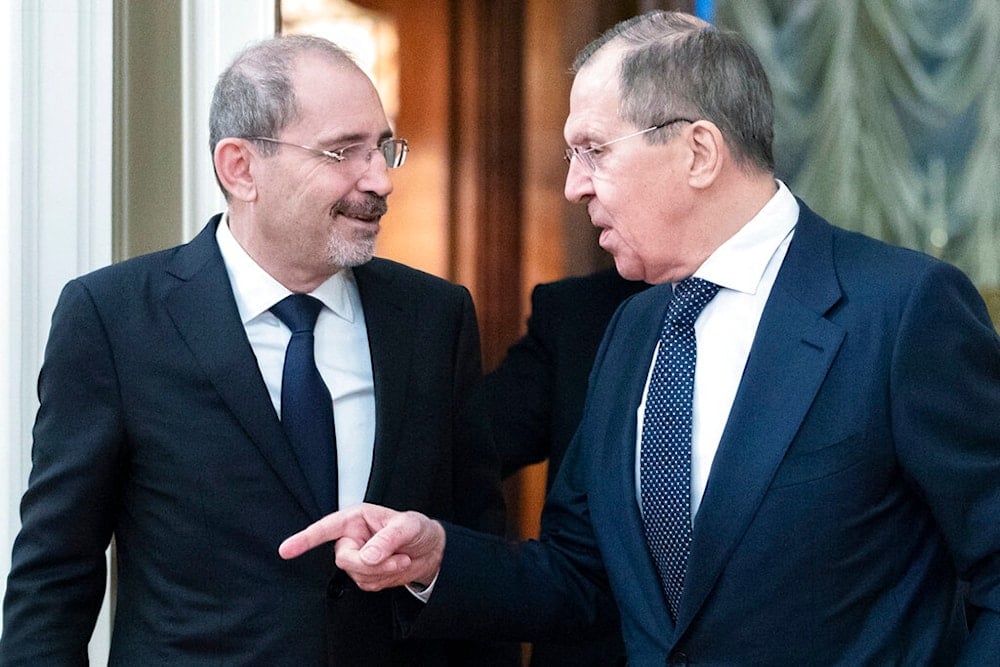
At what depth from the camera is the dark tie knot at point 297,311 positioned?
2.23 metres

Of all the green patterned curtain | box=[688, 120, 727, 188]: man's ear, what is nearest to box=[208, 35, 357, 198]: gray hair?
box=[688, 120, 727, 188]: man's ear

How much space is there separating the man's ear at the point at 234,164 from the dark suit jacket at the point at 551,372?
971mm

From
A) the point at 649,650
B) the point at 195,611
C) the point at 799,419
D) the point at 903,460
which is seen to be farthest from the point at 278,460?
the point at 903,460

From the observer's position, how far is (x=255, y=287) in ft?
7.44

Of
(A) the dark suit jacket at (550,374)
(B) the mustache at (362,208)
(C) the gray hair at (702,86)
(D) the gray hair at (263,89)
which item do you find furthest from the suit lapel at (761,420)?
(A) the dark suit jacket at (550,374)

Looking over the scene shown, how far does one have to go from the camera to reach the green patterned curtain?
3.12m

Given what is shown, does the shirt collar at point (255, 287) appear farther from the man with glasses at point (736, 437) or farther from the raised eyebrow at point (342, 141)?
the man with glasses at point (736, 437)

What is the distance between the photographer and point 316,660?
7.00ft

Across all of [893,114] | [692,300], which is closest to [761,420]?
[692,300]

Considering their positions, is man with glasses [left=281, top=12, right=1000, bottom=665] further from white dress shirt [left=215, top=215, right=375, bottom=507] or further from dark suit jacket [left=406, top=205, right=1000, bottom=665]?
white dress shirt [left=215, top=215, right=375, bottom=507]

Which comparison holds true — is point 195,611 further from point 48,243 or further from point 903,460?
point 903,460

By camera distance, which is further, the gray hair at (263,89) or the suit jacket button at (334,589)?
the gray hair at (263,89)

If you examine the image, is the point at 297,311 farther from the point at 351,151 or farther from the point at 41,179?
the point at 41,179

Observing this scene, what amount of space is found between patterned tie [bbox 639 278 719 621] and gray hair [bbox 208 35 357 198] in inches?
31.1
